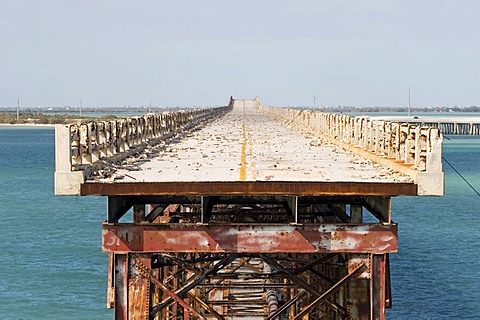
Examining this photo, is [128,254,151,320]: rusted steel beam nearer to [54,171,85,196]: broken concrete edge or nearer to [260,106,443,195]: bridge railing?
[54,171,85,196]: broken concrete edge

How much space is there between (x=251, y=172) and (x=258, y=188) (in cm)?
292

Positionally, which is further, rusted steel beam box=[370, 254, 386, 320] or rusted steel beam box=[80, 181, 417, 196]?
rusted steel beam box=[80, 181, 417, 196]

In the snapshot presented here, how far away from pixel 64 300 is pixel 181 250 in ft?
89.6

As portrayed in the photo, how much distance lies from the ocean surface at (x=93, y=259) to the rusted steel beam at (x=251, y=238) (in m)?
23.7

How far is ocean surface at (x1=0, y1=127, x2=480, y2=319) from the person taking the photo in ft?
122

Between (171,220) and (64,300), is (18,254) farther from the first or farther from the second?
(171,220)

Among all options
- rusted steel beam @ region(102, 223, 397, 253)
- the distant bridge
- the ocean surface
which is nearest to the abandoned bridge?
rusted steel beam @ region(102, 223, 397, 253)

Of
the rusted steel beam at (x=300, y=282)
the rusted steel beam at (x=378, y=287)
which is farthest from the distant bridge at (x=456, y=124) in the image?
the rusted steel beam at (x=378, y=287)

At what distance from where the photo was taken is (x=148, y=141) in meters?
23.9

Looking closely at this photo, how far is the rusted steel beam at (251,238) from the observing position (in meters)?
12.5

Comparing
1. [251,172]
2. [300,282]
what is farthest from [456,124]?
[300,282]

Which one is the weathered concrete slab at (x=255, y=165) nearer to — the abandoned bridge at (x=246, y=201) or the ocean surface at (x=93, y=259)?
the abandoned bridge at (x=246, y=201)

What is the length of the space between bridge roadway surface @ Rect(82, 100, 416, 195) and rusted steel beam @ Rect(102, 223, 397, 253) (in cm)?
58

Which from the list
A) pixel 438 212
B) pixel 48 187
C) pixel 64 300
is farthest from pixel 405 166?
pixel 48 187
